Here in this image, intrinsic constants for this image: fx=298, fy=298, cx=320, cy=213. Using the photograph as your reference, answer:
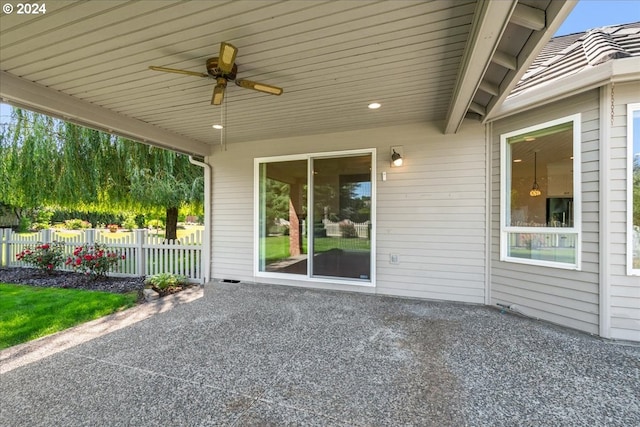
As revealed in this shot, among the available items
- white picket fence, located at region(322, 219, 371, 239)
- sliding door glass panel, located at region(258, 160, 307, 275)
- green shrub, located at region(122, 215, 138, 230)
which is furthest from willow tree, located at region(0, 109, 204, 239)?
green shrub, located at region(122, 215, 138, 230)

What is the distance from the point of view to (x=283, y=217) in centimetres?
519

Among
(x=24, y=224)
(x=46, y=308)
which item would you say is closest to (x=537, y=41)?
(x=46, y=308)

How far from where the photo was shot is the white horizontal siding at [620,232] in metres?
2.80

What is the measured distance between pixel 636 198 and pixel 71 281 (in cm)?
826

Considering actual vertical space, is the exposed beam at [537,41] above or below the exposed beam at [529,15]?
below

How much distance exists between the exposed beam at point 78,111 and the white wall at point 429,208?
2.21 m

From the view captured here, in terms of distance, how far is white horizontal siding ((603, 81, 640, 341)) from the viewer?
2.80 m

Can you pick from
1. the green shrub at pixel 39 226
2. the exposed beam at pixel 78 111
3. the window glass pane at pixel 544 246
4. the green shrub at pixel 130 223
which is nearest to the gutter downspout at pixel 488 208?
the window glass pane at pixel 544 246

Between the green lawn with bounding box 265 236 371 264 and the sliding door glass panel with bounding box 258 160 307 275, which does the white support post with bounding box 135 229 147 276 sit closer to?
the sliding door glass panel with bounding box 258 160 307 275

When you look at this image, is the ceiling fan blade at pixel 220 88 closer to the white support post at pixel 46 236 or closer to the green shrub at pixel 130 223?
the white support post at pixel 46 236

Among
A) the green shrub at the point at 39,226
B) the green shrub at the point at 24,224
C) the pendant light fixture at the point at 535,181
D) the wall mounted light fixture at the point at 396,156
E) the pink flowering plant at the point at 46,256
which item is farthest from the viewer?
the green shrub at the point at 39,226

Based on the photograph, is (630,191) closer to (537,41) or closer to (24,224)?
(537,41)

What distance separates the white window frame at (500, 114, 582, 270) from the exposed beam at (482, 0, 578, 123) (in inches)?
29.8

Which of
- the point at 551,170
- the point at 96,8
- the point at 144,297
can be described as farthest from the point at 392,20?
the point at 144,297
